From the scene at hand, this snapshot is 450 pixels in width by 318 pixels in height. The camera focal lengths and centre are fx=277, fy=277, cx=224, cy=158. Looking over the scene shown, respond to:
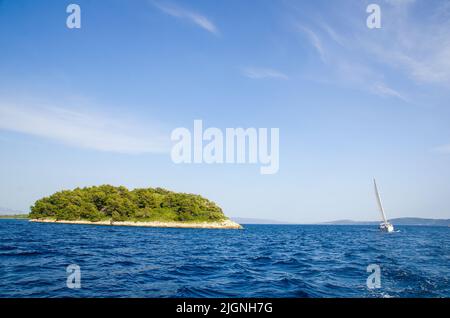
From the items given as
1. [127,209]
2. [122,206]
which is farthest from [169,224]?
[122,206]

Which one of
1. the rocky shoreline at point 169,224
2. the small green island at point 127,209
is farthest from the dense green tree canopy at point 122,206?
the rocky shoreline at point 169,224

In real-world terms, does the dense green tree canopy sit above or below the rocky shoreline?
above

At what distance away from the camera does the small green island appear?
13875cm

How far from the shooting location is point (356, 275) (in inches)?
734

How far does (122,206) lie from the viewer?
5581 inches

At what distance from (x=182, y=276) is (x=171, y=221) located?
441 feet

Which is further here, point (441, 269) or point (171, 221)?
point (171, 221)

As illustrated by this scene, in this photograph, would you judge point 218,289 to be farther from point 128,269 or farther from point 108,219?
point 108,219

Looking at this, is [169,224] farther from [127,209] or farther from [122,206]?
[122,206]

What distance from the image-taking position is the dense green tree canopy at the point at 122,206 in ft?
457

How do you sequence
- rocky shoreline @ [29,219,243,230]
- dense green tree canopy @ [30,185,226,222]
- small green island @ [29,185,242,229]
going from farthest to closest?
dense green tree canopy @ [30,185,226,222]
small green island @ [29,185,242,229]
rocky shoreline @ [29,219,243,230]

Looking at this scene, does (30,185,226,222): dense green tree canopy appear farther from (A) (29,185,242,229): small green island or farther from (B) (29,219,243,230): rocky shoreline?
(B) (29,219,243,230): rocky shoreline

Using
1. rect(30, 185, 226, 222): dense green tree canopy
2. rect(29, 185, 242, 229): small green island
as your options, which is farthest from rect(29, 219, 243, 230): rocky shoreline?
rect(30, 185, 226, 222): dense green tree canopy
